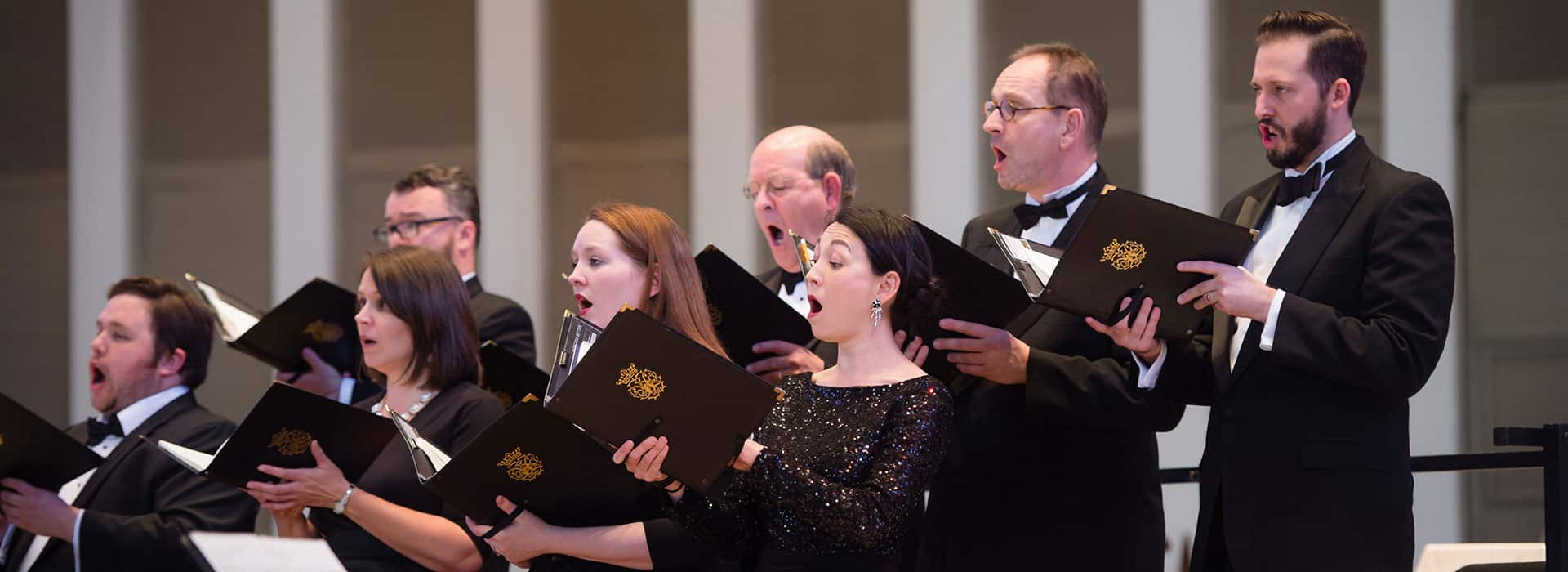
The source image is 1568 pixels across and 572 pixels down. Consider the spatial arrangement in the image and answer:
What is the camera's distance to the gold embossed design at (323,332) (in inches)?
157

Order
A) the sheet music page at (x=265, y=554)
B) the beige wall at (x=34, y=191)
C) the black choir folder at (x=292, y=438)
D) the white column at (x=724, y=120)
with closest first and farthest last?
the sheet music page at (x=265, y=554), the black choir folder at (x=292, y=438), the white column at (x=724, y=120), the beige wall at (x=34, y=191)

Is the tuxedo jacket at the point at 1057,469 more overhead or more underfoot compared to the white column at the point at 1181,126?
more underfoot

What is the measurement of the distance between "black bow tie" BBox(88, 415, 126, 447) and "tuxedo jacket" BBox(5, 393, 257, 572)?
8cm

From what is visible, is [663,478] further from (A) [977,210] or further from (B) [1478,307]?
(B) [1478,307]

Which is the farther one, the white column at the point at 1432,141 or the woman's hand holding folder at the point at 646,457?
the white column at the point at 1432,141

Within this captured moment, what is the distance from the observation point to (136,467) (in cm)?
387

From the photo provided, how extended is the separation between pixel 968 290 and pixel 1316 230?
0.62 metres

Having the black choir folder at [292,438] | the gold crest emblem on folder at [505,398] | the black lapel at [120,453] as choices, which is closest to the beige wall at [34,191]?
the black lapel at [120,453]

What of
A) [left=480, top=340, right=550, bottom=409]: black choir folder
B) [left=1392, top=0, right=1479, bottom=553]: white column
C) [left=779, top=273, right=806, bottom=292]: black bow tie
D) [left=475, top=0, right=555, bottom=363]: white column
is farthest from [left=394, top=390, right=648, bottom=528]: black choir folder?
[left=475, top=0, right=555, bottom=363]: white column

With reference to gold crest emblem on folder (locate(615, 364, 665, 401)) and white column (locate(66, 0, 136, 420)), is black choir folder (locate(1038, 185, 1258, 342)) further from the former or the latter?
white column (locate(66, 0, 136, 420))

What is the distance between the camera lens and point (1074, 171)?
323 centimetres

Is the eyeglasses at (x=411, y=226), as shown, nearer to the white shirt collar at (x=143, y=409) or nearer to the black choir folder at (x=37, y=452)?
the white shirt collar at (x=143, y=409)

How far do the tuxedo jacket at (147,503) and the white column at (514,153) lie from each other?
83.1 inches

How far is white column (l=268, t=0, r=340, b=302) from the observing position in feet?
21.0
